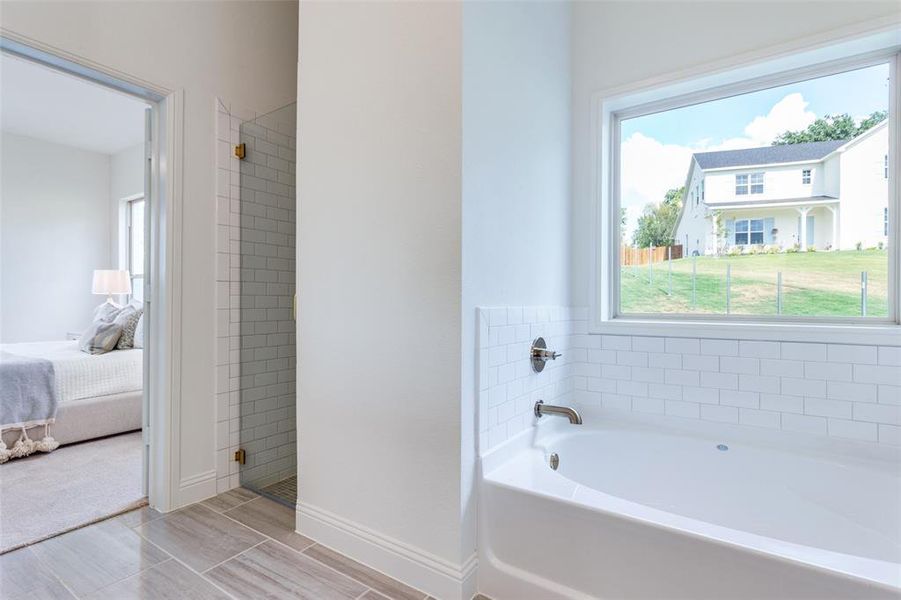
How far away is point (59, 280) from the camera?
210 inches

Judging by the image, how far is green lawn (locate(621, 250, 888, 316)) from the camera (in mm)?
1929

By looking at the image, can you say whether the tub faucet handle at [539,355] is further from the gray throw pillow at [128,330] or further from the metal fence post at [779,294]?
the gray throw pillow at [128,330]

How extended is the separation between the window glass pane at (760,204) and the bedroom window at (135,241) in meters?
5.72

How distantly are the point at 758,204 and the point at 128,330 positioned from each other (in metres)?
4.84

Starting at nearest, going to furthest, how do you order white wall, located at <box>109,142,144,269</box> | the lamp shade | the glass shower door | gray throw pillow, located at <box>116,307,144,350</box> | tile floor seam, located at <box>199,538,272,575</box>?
1. tile floor seam, located at <box>199,538,272,575</box>
2. the glass shower door
3. gray throw pillow, located at <box>116,307,144,350</box>
4. the lamp shade
5. white wall, located at <box>109,142,144,269</box>

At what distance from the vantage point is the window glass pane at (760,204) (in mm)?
1943

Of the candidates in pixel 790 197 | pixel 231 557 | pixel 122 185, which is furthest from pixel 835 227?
pixel 122 185

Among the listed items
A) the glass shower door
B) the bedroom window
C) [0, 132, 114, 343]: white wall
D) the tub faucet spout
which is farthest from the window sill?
[0, 132, 114, 343]: white wall

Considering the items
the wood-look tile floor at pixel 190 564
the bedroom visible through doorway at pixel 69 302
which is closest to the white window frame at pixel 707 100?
the wood-look tile floor at pixel 190 564

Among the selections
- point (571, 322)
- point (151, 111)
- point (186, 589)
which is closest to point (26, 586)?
point (186, 589)

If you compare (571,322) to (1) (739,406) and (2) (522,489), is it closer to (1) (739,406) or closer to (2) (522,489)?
(1) (739,406)

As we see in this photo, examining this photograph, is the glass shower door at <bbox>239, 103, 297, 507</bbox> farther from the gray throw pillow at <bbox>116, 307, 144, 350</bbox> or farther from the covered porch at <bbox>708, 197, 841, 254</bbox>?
the covered porch at <bbox>708, 197, 841, 254</bbox>

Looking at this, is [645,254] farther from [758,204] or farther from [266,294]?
[266,294]

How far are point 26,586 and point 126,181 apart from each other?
5313 millimetres
